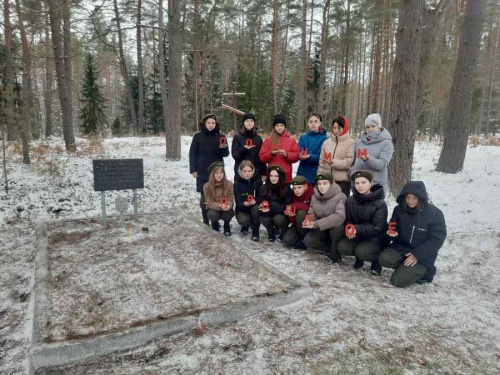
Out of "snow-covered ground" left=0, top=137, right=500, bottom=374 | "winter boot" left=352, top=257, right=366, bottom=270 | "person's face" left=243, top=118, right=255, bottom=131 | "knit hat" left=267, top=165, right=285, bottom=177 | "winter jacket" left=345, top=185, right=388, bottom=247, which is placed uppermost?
"person's face" left=243, top=118, right=255, bottom=131

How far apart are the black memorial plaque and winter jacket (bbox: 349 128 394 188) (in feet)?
11.5

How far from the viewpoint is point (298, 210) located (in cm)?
482

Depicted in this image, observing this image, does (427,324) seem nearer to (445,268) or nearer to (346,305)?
(346,305)

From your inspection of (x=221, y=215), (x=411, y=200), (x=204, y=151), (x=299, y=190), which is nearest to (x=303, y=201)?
(x=299, y=190)

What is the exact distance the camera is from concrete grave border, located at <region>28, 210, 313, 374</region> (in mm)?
2506

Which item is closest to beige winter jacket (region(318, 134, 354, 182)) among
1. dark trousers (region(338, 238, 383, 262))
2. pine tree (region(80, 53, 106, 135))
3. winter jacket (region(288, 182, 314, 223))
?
winter jacket (region(288, 182, 314, 223))

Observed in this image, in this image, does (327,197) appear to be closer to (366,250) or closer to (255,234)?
(366,250)

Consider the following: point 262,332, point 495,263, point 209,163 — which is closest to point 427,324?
point 262,332

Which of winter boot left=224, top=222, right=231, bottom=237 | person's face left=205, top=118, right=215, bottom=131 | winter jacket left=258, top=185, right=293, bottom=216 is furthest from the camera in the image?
person's face left=205, top=118, right=215, bottom=131

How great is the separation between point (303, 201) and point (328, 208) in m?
0.57

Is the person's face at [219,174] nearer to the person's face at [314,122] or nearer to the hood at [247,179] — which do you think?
the hood at [247,179]

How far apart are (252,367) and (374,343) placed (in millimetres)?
1038

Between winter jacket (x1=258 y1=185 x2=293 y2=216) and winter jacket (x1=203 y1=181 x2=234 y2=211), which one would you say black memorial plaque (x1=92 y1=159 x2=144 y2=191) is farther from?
winter jacket (x1=258 y1=185 x2=293 y2=216)

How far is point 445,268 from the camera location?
4480 millimetres
